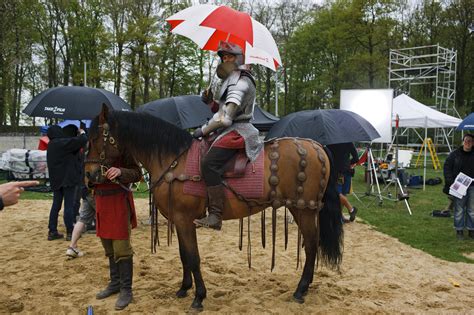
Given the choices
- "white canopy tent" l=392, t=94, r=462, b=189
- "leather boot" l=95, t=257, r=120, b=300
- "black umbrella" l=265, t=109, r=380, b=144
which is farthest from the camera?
"white canopy tent" l=392, t=94, r=462, b=189

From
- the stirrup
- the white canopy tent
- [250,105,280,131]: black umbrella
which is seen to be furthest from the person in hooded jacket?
the white canopy tent

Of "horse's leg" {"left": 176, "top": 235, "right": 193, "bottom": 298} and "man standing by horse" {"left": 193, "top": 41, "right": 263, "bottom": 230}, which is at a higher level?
"man standing by horse" {"left": 193, "top": 41, "right": 263, "bottom": 230}

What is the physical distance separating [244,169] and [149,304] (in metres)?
1.58

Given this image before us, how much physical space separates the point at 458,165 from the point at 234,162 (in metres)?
4.58

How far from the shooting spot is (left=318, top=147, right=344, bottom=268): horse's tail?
3.96 meters

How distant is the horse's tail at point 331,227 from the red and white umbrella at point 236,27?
126cm

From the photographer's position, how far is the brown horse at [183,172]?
3.41 metres

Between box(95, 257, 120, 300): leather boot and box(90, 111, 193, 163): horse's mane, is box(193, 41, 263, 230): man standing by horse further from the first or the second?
box(95, 257, 120, 300): leather boot

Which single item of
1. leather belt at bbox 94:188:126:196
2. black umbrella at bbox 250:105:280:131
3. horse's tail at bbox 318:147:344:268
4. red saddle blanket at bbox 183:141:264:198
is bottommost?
horse's tail at bbox 318:147:344:268

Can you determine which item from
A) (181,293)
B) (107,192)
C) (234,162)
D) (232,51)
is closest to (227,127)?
(234,162)

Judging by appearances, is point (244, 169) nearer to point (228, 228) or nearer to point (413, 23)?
point (228, 228)

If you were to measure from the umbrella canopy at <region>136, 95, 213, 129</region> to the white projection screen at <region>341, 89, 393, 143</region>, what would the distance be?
4142mm

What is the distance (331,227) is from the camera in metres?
3.98

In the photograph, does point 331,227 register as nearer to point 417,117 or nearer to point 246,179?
point 246,179
